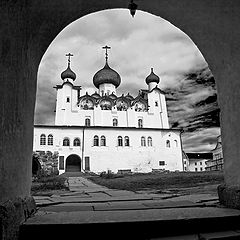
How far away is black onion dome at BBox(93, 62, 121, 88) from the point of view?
46.8 metres

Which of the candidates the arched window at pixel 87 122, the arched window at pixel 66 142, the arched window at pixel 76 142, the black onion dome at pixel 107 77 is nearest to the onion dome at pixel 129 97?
the black onion dome at pixel 107 77

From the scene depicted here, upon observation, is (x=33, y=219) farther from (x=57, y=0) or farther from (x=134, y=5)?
(x=134, y=5)

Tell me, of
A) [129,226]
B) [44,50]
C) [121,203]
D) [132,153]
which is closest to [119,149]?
[132,153]

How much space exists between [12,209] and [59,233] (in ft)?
1.27

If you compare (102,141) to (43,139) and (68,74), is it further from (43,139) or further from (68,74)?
(68,74)

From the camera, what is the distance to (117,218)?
228 cm

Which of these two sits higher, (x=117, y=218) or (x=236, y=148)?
(x=236, y=148)

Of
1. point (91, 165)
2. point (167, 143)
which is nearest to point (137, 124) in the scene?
point (167, 143)

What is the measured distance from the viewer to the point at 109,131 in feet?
129

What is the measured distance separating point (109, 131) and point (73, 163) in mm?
6754

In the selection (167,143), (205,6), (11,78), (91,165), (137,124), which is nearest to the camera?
(11,78)

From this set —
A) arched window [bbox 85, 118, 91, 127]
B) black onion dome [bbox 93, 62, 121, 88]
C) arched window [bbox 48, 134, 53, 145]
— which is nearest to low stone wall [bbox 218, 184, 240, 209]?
arched window [bbox 48, 134, 53, 145]

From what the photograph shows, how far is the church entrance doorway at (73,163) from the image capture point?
37.6 meters

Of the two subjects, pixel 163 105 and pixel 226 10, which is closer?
pixel 226 10
